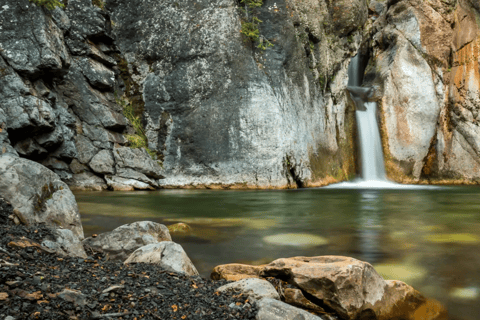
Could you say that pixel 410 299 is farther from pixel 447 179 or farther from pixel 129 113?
pixel 447 179

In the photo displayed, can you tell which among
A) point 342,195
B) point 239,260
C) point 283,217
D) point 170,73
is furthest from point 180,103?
point 239,260

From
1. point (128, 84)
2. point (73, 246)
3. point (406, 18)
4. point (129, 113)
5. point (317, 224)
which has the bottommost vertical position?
point (317, 224)

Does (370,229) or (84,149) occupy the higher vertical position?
(84,149)

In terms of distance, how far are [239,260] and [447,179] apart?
17841 millimetres

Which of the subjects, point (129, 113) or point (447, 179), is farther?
point (447, 179)

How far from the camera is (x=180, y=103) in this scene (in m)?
15.1

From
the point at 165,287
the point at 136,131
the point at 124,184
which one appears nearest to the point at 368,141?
the point at 136,131

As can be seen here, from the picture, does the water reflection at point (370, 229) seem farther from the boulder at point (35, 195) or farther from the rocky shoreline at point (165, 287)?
the boulder at point (35, 195)

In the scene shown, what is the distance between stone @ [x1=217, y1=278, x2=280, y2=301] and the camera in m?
2.82

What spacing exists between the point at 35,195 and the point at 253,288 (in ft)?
9.78

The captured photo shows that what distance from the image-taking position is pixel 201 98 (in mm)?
14883

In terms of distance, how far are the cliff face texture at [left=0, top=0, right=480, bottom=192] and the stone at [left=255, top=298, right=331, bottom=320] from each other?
35.1ft

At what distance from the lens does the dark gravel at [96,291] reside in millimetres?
2113

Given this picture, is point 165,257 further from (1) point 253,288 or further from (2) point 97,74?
(2) point 97,74
